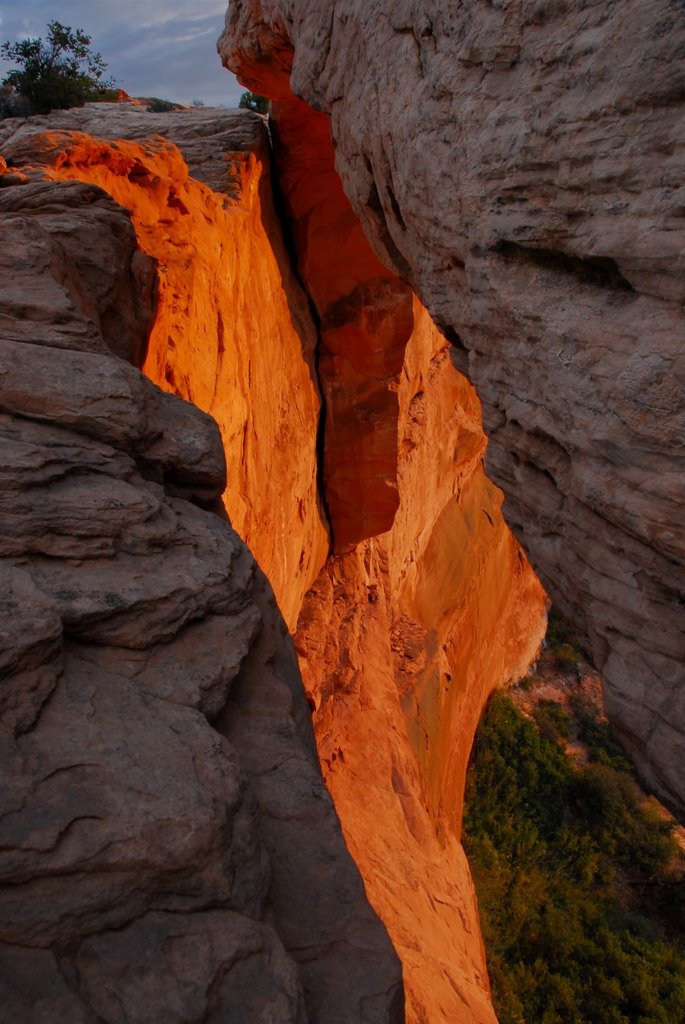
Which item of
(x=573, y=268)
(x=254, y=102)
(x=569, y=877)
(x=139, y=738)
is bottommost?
(x=569, y=877)

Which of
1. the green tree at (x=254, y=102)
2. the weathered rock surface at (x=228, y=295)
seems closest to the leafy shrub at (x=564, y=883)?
the weathered rock surface at (x=228, y=295)

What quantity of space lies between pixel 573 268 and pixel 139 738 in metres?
3.29

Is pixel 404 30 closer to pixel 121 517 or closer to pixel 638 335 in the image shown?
pixel 638 335

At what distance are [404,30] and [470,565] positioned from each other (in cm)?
1168

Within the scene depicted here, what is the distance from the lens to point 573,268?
4047 mm

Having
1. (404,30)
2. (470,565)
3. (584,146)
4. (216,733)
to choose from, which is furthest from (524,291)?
(470,565)

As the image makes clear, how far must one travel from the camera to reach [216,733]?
3078 mm

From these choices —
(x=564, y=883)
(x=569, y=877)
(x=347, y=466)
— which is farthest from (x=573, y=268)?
(x=569, y=877)

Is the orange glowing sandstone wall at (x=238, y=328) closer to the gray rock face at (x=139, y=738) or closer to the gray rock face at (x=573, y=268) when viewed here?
the gray rock face at (x=139, y=738)

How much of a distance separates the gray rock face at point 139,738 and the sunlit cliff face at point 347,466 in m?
1.78

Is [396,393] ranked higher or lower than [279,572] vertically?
higher

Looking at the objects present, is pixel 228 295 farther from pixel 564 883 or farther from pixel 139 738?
pixel 564 883

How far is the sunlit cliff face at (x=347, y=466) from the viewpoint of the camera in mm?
6883

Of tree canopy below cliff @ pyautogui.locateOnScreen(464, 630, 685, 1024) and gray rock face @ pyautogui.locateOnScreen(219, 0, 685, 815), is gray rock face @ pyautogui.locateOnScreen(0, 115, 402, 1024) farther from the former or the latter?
tree canopy below cliff @ pyautogui.locateOnScreen(464, 630, 685, 1024)
